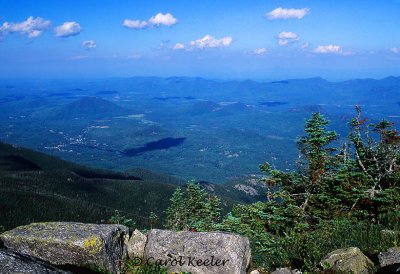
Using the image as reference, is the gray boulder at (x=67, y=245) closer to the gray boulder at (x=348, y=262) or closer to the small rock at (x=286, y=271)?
the small rock at (x=286, y=271)

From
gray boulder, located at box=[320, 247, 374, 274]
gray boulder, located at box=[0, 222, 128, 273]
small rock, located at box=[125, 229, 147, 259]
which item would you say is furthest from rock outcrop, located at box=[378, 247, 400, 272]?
gray boulder, located at box=[0, 222, 128, 273]

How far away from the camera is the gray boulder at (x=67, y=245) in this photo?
1098 cm

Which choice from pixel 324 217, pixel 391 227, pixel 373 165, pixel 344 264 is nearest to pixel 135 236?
pixel 344 264

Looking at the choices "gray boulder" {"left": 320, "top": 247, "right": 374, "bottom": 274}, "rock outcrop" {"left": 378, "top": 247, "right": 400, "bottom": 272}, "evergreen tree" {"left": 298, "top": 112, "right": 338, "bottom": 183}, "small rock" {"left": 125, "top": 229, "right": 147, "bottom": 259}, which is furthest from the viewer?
"evergreen tree" {"left": 298, "top": 112, "right": 338, "bottom": 183}

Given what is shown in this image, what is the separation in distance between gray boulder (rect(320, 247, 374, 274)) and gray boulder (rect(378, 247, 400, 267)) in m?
0.31

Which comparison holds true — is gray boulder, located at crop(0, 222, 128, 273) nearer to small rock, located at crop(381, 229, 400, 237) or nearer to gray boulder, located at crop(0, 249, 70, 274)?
gray boulder, located at crop(0, 249, 70, 274)

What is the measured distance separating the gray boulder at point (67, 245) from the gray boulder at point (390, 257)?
8.08 meters

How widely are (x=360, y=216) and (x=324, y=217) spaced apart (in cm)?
206

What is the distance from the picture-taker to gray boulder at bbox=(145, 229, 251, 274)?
11.6 m

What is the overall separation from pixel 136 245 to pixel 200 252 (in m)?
2.42

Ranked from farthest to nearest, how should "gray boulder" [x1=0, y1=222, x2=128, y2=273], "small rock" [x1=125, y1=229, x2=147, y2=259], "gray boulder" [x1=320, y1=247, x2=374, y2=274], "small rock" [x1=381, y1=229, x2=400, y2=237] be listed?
"small rock" [x1=125, y1=229, x2=147, y2=259] < "small rock" [x1=381, y1=229, x2=400, y2=237] < "gray boulder" [x1=0, y1=222, x2=128, y2=273] < "gray boulder" [x1=320, y1=247, x2=374, y2=274]

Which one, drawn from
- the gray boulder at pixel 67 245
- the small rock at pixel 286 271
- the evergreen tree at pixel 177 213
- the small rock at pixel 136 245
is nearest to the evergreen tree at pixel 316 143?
the small rock at pixel 286 271

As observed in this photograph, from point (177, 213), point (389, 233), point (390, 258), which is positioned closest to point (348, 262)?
point (390, 258)

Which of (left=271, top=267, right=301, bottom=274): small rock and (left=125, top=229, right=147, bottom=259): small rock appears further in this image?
(left=125, top=229, right=147, bottom=259): small rock
